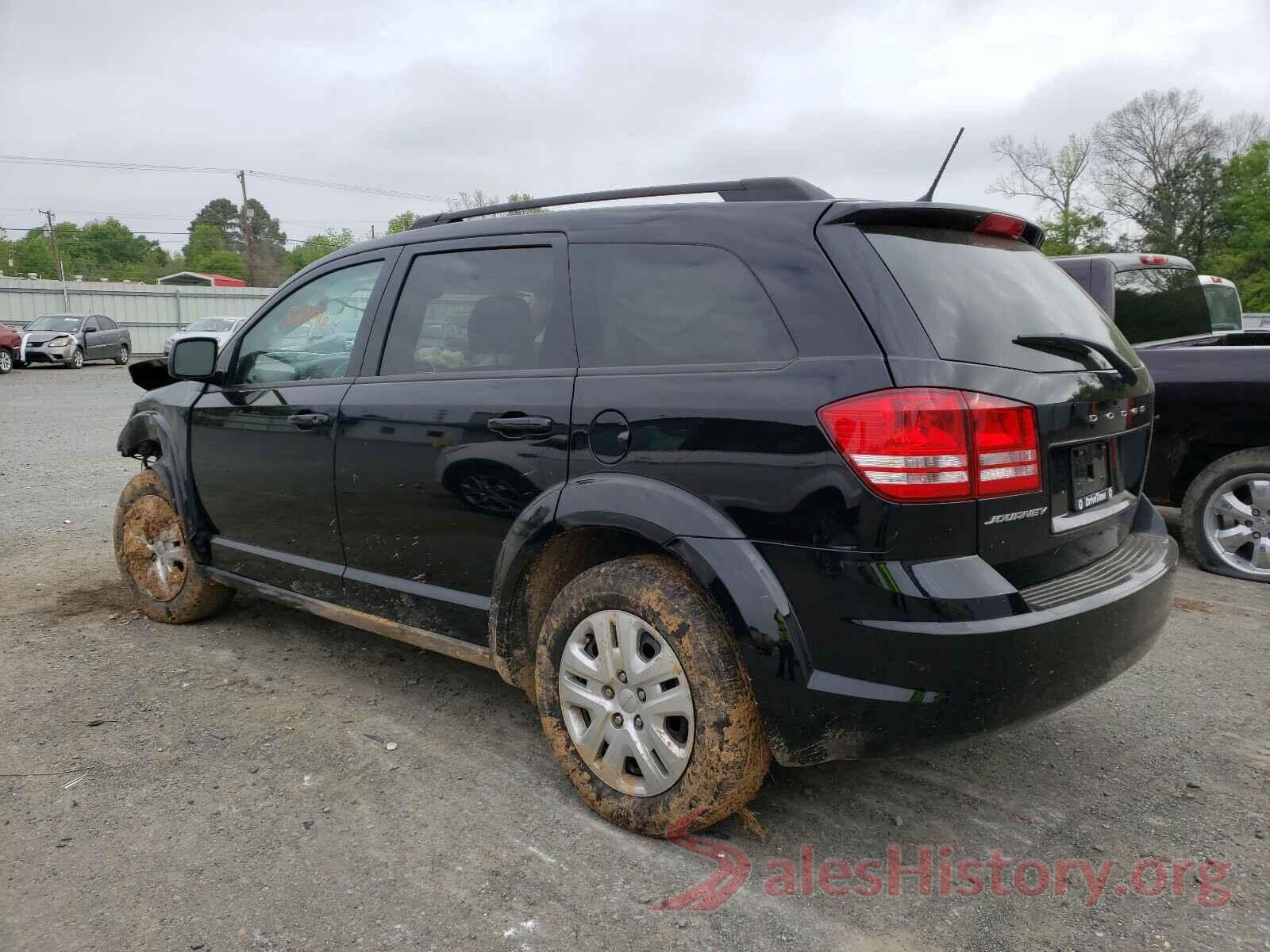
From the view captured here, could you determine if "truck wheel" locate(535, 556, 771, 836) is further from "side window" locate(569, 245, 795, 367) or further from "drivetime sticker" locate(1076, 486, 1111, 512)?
"drivetime sticker" locate(1076, 486, 1111, 512)

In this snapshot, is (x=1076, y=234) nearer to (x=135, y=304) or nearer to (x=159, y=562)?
(x=135, y=304)

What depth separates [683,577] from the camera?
2.55 meters

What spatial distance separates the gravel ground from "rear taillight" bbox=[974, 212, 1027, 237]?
1727mm

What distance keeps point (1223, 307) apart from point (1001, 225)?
4.59 metres

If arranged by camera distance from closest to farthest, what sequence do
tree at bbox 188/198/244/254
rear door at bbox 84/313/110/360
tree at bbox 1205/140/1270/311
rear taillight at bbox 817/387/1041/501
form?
rear taillight at bbox 817/387/1041/501, rear door at bbox 84/313/110/360, tree at bbox 1205/140/1270/311, tree at bbox 188/198/244/254

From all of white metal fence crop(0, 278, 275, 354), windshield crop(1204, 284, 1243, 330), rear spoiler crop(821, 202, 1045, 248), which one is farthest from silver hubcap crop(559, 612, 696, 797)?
white metal fence crop(0, 278, 275, 354)

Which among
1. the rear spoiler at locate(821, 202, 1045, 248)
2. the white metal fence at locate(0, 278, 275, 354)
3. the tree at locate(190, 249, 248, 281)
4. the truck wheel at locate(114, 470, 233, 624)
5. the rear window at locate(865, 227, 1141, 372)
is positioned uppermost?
the tree at locate(190, 249, 248, 281)

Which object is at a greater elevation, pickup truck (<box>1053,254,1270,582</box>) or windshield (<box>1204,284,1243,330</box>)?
windshield (<box>1204,284,1243,330</box>)

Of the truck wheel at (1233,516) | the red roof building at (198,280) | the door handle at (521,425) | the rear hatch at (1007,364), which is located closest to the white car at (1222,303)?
the truck wheel at (1233,516)

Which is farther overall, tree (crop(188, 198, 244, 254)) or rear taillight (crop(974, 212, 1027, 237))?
tree (crop(188, 198, 244, 254))

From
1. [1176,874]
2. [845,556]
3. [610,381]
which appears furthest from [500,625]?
[1176,874]

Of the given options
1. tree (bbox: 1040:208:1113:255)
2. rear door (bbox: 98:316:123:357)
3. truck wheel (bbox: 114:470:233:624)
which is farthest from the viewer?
tree (bbox: 1040:208:1113:255)

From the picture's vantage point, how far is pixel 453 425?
3.05 meters

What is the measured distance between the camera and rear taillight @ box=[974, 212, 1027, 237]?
2.78 metres
